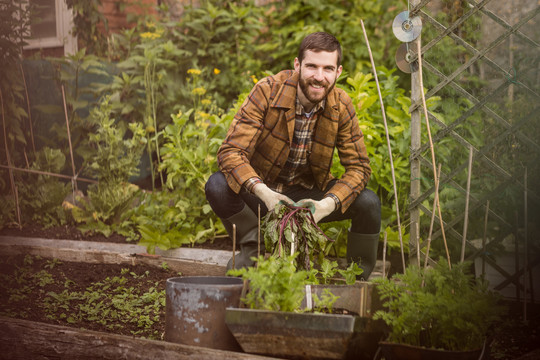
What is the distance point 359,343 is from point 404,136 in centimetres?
187

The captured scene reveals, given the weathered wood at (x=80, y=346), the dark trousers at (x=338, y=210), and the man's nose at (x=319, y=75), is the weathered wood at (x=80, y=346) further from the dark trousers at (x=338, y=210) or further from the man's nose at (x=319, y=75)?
the man's nose at (x=319, y=75)

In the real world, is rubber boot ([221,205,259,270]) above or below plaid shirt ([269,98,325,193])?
below

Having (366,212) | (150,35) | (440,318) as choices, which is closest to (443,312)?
(440,318)

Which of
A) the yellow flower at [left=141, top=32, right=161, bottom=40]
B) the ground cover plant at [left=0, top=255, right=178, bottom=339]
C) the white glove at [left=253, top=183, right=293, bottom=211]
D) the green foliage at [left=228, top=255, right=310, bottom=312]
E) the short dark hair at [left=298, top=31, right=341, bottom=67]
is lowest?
the ground cover plant at [left=0, top=255, right=178, bottom=339]

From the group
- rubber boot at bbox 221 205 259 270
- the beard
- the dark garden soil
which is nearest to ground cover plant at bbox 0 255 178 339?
the dark garden soil

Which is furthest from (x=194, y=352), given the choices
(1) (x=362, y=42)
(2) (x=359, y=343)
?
(1) (x=362, y=42)

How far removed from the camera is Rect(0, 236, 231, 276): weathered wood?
3.22 metres

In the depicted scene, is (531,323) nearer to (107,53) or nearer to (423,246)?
(423,246)

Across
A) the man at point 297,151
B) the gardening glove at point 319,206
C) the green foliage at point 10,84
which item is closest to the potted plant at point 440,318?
the gardening glove at point 319,206

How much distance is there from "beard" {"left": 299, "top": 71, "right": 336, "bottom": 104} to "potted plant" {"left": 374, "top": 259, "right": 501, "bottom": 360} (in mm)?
1040

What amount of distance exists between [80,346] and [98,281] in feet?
3.60

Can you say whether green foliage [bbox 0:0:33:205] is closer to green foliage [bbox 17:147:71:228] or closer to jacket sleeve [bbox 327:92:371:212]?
green foliage [bbox 17:147:71:228]

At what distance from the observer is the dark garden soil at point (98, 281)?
7.56ft

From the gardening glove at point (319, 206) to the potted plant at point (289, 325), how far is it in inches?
15.8
